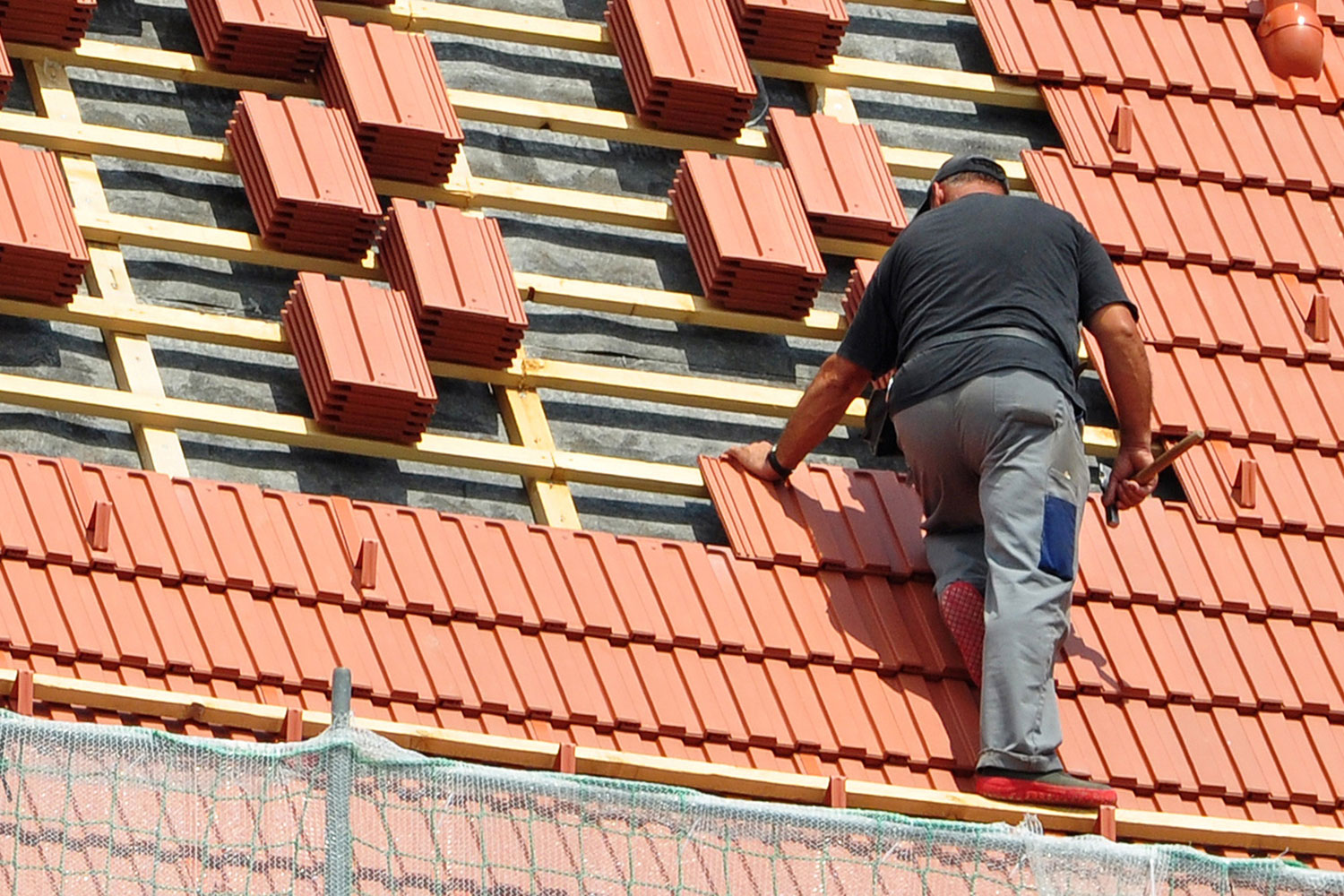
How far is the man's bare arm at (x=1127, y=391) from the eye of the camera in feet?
26.9

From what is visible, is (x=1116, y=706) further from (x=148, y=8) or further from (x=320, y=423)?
(x=148, y=8)

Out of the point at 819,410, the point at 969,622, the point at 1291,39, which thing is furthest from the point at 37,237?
the point at 1291,39

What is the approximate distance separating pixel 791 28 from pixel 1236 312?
1689 millimetres

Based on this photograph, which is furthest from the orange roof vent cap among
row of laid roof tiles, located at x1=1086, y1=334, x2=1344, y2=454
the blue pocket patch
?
the blue pocket patch

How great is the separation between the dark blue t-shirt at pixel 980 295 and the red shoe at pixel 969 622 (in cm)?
52

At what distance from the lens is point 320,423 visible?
8445 mm

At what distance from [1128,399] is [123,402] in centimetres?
273

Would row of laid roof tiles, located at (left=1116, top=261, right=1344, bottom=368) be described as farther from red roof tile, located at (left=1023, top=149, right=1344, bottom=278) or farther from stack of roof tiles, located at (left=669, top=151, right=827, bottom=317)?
stack of roof tiles, located at (left=669, top=151, right=827, bottom=317)

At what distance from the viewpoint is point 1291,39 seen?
1026 cm

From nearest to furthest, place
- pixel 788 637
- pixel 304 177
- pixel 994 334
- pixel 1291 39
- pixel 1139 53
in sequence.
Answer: pixel 994 334 < pixel 788 637 < pixel 304 177 < pixel 1139 53 < pixel 1291 39

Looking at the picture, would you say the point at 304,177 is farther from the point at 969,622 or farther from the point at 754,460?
the point at 969,622

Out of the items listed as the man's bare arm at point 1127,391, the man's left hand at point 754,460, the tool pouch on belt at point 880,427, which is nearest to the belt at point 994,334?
the man's bare arm at point 1127,391

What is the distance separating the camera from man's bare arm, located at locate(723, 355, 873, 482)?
8.27 meters

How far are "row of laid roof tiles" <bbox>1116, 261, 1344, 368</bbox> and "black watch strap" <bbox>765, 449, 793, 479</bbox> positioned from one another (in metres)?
1.38
